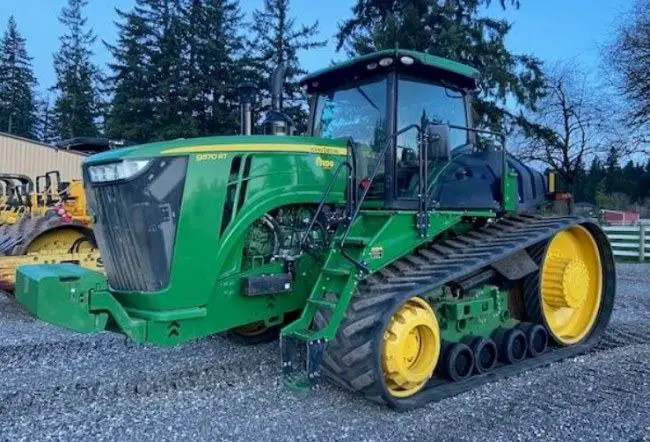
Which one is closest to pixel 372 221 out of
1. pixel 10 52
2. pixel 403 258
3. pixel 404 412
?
pixel 403 258

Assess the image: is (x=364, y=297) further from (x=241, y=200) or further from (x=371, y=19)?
(x=371, y=19)

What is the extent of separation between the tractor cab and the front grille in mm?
1559

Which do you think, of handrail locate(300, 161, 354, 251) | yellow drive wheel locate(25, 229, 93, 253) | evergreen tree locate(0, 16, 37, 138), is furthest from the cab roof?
evergreen tree locate(0, 16, 37, 138)

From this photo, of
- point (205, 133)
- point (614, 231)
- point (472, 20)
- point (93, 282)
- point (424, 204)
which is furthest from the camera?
point (205, 133)

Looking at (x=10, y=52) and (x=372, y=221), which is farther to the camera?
(x=10, y=52)

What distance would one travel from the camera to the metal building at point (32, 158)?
24094 mm

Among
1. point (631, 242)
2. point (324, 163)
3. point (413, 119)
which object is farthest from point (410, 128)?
point (631, 242)

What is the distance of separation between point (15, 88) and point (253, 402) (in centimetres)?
5827

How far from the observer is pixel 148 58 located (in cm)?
3631

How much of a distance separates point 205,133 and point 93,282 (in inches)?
1156

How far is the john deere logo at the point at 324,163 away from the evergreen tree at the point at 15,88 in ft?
179

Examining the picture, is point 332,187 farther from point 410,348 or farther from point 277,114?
point 410,348

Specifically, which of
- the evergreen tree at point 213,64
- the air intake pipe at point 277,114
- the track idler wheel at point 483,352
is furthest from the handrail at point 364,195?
the evergreen tree at point 213,64

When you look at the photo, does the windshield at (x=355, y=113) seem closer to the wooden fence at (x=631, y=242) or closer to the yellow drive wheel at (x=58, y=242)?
the yellow drive wheel at (x=58, y=242)
